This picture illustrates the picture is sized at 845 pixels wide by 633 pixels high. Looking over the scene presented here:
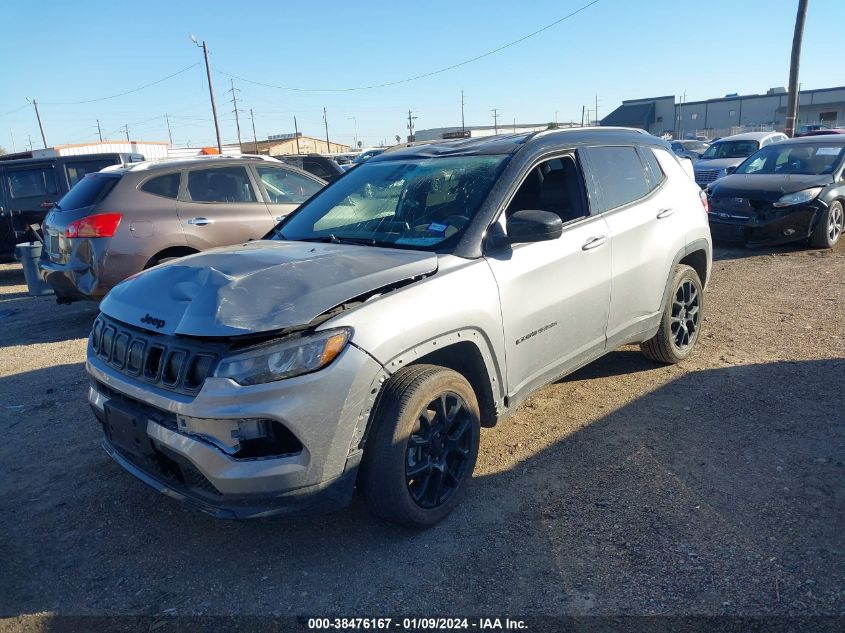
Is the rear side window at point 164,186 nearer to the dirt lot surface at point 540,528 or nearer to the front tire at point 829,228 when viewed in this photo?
the dirt lot surface at point 540,528

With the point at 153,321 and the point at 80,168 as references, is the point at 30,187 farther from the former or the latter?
the point at 153,321

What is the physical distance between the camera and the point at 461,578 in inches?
108

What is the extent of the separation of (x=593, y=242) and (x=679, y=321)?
1.55 meters

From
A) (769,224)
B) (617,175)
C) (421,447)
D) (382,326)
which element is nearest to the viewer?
(382,326)

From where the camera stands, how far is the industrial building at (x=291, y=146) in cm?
5609

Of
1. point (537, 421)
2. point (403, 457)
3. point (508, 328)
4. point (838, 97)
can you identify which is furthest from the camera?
point (838, 97)

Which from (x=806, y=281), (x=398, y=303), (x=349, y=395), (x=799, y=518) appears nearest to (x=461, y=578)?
(x=349, y=395)

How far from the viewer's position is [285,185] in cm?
780

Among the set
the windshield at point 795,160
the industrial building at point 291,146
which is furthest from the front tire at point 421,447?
the industrial building at point 291,146

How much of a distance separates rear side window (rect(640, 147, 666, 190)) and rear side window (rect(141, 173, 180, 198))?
4.79 m

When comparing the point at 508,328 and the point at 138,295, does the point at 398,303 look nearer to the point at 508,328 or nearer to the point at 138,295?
the point at 508,328

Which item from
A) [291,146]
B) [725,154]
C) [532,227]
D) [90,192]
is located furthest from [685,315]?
[291,146]

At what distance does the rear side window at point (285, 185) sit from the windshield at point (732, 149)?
13530 mm

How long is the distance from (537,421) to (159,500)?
94.2 inches
